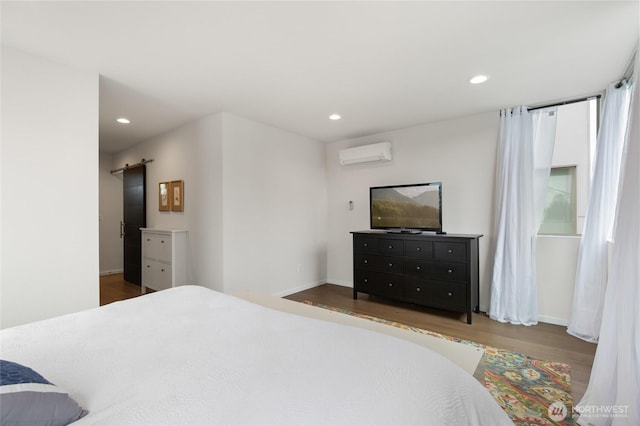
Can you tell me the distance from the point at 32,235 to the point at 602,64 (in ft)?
15.4

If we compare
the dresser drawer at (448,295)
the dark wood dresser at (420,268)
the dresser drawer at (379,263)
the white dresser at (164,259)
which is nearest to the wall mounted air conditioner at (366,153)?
the dark wood dresser at (420,268)

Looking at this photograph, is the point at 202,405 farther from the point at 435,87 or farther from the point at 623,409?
the point at 435,87

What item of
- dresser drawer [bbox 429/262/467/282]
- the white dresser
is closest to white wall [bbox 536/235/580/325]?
dresser drawer [bbox 429/262/467/282]

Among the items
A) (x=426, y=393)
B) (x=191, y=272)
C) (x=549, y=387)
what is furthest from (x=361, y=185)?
(x=426, y=393)

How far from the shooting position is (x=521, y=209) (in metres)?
3.14

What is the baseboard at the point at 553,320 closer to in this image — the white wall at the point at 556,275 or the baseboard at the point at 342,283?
the white wall at the point at 556,275

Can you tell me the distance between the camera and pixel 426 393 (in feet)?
2.85

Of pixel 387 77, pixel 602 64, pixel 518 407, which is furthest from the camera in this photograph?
pixel 387 77

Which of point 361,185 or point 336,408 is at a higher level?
point 361,185

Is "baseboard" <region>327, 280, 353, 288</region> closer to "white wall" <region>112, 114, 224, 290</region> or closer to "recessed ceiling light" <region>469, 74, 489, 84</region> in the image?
"white wall" <region>112, 114, 224, 290</region>

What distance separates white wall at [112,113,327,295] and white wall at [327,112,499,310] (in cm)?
51

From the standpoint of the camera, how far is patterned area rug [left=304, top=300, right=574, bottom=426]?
1.69m

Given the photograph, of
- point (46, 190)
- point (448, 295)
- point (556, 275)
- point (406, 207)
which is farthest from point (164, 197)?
point (556, 275)

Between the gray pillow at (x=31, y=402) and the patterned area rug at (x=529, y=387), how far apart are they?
5.79ft
